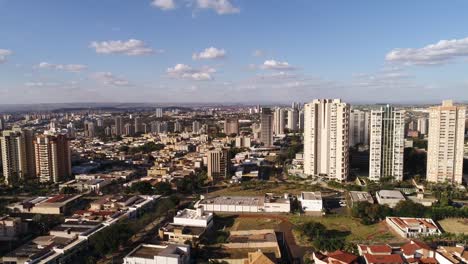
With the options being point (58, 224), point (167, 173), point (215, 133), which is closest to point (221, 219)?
point (58, 224)

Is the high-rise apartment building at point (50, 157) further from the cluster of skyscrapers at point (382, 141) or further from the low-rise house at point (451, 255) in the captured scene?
the low-rise house at point (451, 255)

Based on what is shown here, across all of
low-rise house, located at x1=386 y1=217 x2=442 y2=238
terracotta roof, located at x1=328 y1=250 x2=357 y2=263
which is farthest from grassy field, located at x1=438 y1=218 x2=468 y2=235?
terracotta roof, located at x1=328 y1=250 x2=357 y2=263

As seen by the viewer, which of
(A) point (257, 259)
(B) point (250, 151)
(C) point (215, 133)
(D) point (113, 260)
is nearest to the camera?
(A) point (257, 259)

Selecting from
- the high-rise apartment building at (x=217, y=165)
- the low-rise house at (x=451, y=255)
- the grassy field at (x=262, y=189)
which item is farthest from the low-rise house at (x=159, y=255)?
the high-rise apartment building at (x=217, y=165)

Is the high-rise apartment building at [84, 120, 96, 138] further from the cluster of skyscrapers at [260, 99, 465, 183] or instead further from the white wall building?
the white wall building

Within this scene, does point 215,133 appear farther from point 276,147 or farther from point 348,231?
point 348,231
